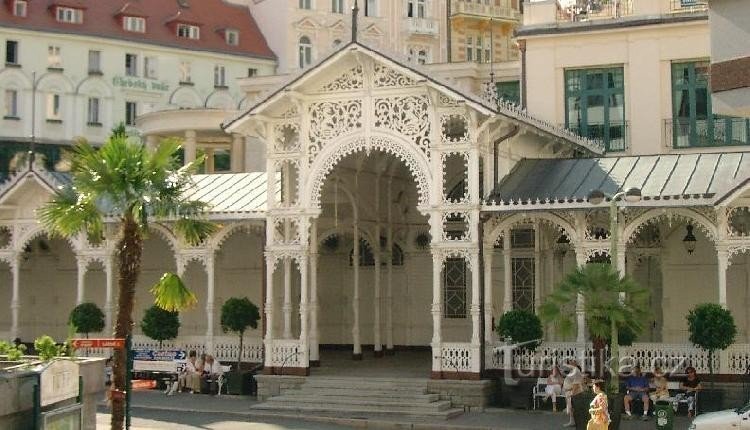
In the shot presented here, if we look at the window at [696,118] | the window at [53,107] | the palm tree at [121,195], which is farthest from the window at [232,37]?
the palm tree at [121,195]

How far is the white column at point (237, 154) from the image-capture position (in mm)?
52438

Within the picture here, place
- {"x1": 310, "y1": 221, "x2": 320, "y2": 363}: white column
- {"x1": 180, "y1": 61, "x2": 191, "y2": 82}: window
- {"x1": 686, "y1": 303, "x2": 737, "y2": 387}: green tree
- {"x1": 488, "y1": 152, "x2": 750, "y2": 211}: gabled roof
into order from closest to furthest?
{"x1": 686, "y1": 303, "x2": 737, "y2": 387}: green tree
{"x1": 488, "y1": 152, "x2": 750, "y2": 211}: gabled roof
{"x1": 310, "y1": 221, "x2": 320, "y2": 363}: white column
{"x1": 180, "y1": 61, "x2": 191, "y2": 82}: window

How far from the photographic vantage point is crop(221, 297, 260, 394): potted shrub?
3038 centimetres

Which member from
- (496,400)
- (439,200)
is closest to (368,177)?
(439,200)

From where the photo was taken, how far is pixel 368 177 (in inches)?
1316

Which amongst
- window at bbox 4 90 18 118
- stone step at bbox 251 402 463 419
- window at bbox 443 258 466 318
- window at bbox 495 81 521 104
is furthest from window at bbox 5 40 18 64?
stone step at bbox 251 402 463 419

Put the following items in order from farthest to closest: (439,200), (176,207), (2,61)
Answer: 1. (2,61)
2. (439,200)
3. (176,207)

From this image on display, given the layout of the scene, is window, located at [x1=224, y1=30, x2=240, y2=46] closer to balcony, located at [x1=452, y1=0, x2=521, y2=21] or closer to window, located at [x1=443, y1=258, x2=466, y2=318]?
balcony, located at [x1=452, y1=0, x2=521, y2=21]

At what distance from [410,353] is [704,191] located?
11162 millimetres

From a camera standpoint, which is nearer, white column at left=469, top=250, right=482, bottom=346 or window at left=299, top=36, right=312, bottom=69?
white column at left=469, top=250, right=482, bottom=346

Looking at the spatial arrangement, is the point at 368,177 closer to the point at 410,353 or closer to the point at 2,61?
the point at 410,353

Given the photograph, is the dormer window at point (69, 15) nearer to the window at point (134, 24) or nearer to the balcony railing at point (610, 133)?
the window at point (134, 24)

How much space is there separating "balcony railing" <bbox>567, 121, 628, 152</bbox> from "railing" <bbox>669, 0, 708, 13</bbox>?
138 inches

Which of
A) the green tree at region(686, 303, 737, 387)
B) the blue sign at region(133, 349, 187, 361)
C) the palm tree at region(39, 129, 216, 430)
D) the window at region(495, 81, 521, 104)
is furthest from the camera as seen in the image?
the window at region(495, 81, 521, 104)
